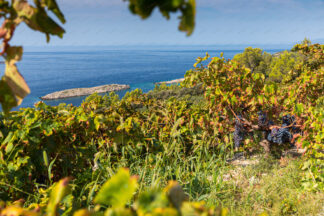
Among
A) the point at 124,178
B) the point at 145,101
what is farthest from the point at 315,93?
the point at 124,178

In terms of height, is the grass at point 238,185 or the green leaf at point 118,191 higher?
the green leaf at point 118,191

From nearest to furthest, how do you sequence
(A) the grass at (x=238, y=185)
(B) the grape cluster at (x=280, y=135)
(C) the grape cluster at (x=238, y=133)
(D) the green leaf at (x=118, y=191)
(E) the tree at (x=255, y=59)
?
1. (D) the green leaf at (x=118, y=191)
2. (A) the grass at (x=238, y=185)
3. (B) the grape cluster at (x=280, y=135)
4. (C) the grape cluster at (x=238, y=133)
5. (E) the tree at (x=255, y=59)

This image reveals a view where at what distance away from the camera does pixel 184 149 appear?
8.95 feet

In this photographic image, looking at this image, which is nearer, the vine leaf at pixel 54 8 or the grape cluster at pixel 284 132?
the vine leaf at pixel 54 8

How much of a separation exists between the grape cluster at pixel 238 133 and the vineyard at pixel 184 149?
0.6 inches

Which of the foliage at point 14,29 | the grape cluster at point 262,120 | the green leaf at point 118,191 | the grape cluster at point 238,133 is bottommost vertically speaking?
the grape cluster at point 238,133

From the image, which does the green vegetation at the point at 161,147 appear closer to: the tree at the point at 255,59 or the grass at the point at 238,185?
the grass at the point at 238,185

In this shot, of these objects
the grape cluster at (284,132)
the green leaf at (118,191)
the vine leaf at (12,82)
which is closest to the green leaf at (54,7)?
the vine leaf at (12,82)

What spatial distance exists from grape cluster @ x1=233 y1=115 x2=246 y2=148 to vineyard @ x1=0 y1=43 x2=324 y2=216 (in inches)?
0.6

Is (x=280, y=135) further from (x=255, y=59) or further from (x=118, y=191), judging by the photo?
(x=255, y=59)

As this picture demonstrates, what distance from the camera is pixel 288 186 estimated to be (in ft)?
8.55

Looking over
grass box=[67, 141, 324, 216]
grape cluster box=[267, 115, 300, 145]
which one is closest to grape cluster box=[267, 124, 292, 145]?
grape cluster box=[267, 115, 300, 145]

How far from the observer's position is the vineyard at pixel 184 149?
6.61ft

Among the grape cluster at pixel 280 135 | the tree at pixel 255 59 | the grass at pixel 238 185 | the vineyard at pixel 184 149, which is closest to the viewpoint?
the vineyard at pixel 184 149
